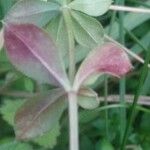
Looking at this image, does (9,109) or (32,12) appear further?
(9,109)

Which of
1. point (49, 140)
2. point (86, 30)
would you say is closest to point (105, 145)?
point (49, 140)

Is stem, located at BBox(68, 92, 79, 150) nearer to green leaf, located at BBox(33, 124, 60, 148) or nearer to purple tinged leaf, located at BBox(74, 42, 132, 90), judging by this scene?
purple tinged leaf, located at BBox(74, 42, 132, 90)

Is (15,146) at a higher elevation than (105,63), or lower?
lower

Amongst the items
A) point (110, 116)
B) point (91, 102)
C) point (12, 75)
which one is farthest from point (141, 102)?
point (91, 102)

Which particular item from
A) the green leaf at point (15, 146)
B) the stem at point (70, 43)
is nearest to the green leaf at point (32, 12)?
the stem at point (70, 43)

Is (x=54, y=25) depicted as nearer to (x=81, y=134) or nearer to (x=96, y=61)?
(x=96, y=61)

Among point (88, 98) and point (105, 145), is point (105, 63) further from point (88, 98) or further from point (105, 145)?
point (105, 145)

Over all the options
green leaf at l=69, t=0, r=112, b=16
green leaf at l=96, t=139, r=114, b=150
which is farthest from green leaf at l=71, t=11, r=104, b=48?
green leaf at l=96, t=139, r=114, b=150
